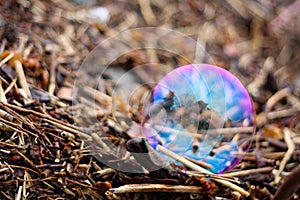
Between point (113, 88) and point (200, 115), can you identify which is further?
point (113, 88)

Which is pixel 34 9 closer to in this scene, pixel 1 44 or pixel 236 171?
pixel 1 44

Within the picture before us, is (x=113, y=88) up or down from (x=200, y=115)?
down

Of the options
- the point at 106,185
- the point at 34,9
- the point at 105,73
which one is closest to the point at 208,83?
the point at 106,185

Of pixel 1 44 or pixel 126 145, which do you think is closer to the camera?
pixel 126 145
